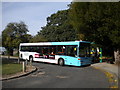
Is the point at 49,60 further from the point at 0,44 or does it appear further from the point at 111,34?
the point at 0,44

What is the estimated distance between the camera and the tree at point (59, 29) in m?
42.0

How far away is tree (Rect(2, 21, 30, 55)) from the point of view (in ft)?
133

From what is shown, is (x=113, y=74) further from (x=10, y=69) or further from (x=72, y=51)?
(x=10, y=69)

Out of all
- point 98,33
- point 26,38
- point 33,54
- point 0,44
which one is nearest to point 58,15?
point 26,38

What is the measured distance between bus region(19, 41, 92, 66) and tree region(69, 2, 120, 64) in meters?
1.74

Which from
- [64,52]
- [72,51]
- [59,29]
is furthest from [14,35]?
[72,51]

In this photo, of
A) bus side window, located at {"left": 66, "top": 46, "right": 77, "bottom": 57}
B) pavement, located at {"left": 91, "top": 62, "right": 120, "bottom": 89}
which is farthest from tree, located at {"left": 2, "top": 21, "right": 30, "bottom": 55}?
pavement, located at {"left": 91, "top": 62, "right": 120, "bottom": 89}

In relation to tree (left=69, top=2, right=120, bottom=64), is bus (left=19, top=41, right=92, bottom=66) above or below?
below

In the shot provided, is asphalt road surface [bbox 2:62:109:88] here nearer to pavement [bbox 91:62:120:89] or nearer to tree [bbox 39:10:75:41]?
pavement [bbox 91:62:120:89]

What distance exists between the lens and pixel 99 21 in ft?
56.6

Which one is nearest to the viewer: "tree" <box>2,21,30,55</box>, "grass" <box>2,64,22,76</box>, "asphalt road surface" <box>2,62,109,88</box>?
"asphalt road surface" <box>2,62,109,88</box>

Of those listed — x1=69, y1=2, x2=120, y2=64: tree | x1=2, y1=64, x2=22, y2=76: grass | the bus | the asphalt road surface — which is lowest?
the asphalt road surface

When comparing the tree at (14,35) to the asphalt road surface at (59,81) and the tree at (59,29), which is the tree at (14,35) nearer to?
the tree at (59,29)

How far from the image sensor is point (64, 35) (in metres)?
42.1
